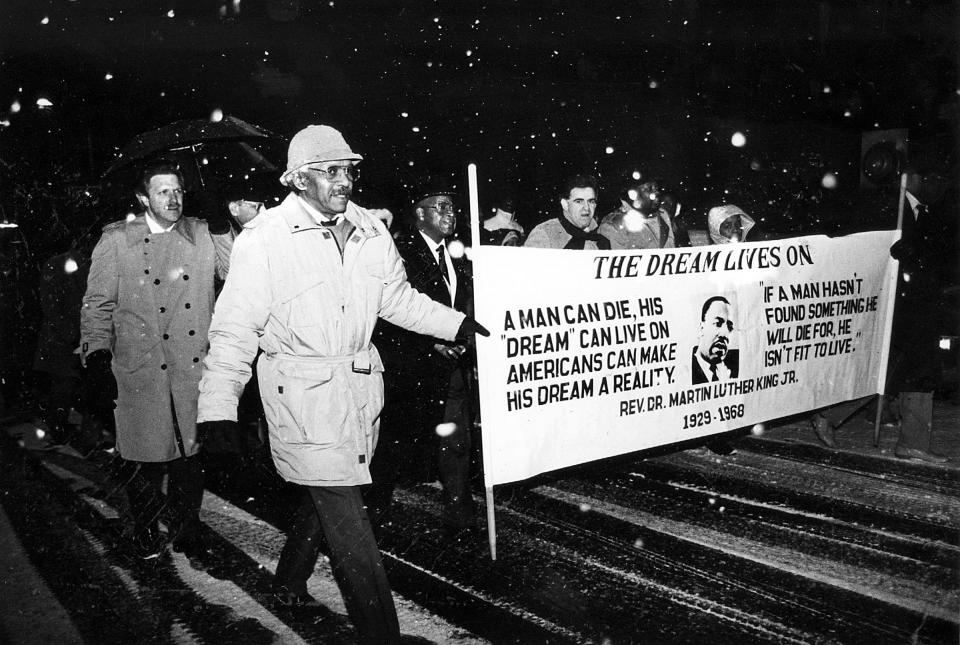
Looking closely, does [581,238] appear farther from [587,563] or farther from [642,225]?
[587,563]

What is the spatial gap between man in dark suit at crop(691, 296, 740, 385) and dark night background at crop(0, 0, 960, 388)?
170 inches

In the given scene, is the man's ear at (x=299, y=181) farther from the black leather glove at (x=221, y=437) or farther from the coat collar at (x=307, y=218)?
the black leather glove at (x=221, y=437)

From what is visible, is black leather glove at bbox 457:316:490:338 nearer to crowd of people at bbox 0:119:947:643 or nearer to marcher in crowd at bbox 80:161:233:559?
crowd of people at bbox 0:119:947:643

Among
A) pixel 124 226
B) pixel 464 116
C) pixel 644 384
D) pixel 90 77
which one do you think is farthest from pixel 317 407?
pixel 464 116

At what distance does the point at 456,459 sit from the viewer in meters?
5.28

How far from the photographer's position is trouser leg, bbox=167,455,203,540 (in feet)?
15.9

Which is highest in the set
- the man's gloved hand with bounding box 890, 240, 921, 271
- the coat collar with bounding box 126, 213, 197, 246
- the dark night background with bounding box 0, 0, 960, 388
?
the dark night background with bounding box 0, 0, 960, 388

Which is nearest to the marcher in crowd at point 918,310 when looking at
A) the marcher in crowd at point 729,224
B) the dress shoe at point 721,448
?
the dress shoe at point 721,448

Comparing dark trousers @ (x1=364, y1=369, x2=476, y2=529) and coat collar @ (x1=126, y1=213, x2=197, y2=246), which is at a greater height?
coat collar @ (x1=126, y1=213, x2=197, y2=246)

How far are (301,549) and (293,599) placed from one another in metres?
0.28

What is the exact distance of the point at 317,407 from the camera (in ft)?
11.0

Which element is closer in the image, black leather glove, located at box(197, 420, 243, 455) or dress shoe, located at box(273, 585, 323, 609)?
black leather glove, located at box(197, 420, 243, 455)

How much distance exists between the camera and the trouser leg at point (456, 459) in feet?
17.1

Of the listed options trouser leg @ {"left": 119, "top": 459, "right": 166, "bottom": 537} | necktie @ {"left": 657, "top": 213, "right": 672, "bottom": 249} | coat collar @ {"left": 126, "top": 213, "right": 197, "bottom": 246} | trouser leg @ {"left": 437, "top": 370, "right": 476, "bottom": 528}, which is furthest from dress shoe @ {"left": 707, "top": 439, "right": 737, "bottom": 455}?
coat collar @ {"left": 126, "top": 213, "right": 197, "bottom": 246}
